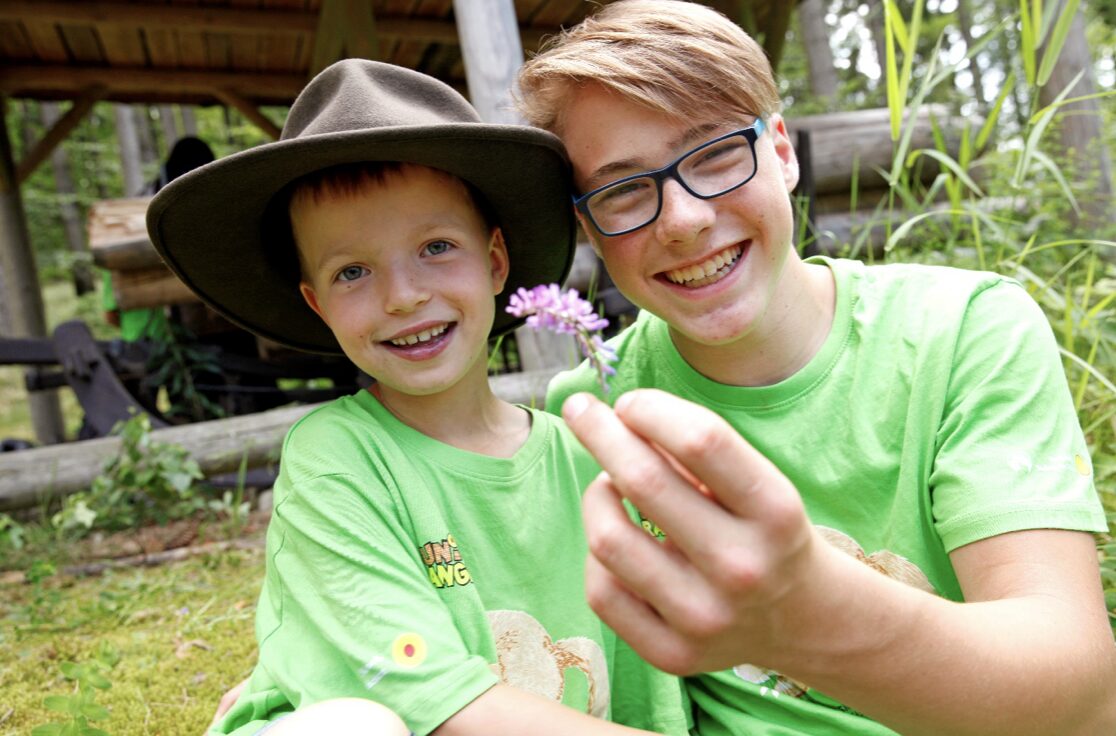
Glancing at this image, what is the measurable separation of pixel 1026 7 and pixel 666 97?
4.02 feet

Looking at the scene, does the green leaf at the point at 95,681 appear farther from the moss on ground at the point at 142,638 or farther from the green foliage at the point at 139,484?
the green foliage at the point at 139,484

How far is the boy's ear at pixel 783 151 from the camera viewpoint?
1683 millimetres

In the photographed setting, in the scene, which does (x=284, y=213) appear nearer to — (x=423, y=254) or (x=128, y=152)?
(x=423, y=254)

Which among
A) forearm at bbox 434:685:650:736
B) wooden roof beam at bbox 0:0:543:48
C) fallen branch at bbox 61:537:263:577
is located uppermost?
wooden roof beam at bbox 0:0:543:48

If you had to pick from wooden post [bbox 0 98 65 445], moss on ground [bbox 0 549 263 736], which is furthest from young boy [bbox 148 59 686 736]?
wooden post [bbox 0 98 65 445]

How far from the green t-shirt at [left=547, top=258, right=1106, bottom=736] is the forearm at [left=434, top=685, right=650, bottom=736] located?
1.48ft

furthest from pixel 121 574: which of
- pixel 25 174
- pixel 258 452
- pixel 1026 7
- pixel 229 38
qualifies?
pixel 25 174

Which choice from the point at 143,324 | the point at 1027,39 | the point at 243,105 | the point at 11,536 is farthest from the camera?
the point at 243,105

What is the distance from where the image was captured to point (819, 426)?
157cm

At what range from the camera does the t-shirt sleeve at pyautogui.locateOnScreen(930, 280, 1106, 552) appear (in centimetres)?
124

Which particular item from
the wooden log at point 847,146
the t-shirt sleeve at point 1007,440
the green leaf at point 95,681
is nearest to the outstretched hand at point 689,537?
the t-shirt sleeve at point 1007,440

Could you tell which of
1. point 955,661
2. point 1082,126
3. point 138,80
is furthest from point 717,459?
point 138,80

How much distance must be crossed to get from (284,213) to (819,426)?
113cm

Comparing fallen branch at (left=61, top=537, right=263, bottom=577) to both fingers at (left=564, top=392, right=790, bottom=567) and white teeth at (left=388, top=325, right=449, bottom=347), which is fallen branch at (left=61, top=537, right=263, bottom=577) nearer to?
white teeth at (left=388, top=325, right=449, bottom=347)
